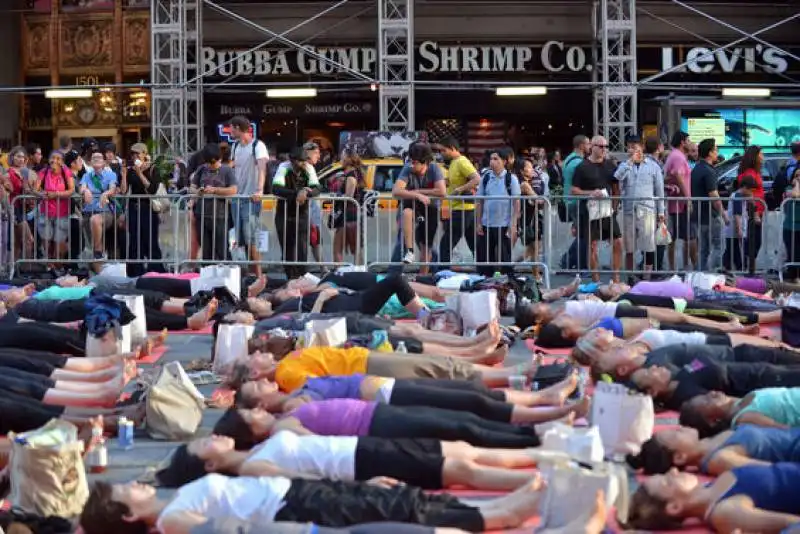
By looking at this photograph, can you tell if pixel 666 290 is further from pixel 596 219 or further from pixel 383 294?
pixel 596 219

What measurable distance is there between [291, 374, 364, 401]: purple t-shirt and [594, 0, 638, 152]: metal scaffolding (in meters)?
21.1

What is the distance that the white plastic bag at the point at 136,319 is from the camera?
38.4 feet

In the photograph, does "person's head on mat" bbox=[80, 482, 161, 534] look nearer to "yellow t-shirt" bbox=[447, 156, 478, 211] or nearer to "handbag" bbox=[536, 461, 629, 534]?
"handbag" bbox=[536, 461, 629, 534]

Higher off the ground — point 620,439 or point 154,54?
point 154,54

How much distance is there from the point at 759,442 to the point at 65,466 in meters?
3.17

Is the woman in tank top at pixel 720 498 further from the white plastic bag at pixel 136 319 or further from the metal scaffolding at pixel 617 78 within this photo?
the metal scaffolding at pixel 617 78

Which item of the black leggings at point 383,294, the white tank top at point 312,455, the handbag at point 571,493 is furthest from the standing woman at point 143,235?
the handbag at point 571,493

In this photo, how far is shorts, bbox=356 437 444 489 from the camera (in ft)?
22.6

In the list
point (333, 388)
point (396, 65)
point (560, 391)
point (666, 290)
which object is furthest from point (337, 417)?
point (396, 65)

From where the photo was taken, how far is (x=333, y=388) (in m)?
8.23

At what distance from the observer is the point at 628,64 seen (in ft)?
102

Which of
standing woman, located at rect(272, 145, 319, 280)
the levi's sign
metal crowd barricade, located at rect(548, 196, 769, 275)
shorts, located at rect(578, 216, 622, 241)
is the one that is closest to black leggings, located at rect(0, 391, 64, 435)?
standing woman, located at rect(272, 145, 319, 280)

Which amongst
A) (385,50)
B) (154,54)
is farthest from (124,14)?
(385,50)

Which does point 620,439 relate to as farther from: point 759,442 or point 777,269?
point 777,269
